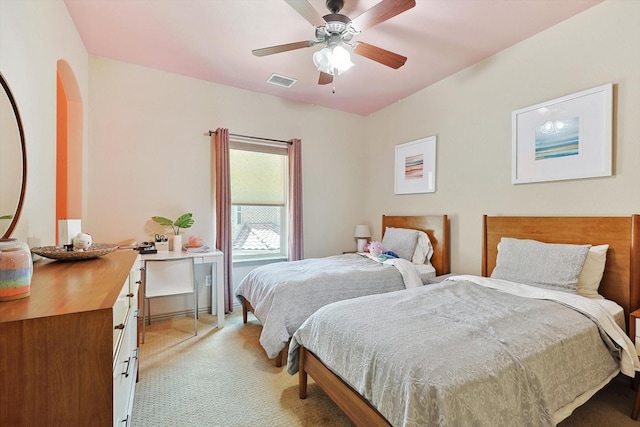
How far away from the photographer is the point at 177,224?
327 centimetres

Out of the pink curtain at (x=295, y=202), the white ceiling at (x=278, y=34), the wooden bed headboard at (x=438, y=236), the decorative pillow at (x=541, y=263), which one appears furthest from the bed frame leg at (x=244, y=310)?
the white ceiling at (x=278, y=34)

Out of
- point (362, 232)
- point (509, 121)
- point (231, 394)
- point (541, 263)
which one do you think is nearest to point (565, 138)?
point (509, 121)

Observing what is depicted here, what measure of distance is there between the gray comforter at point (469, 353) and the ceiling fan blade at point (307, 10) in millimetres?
1903

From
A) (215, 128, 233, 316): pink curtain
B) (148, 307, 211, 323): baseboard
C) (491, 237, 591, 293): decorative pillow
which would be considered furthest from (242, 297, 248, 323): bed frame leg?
(491, 237, 591, 293): decorative pillow

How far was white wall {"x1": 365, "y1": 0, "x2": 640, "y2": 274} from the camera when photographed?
217 centimetres

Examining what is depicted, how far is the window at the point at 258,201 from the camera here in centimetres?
388

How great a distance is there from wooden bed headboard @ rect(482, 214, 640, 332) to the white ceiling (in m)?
1.69

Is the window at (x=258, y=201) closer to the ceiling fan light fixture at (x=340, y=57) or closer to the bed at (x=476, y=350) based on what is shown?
the ceiling fan light fixture at (x=340, y=57)

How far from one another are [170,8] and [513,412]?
10.8 ft

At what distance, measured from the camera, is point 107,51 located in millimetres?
2939

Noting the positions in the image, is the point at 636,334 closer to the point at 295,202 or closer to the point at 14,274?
the point at 14,274

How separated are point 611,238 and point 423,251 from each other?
167 cm

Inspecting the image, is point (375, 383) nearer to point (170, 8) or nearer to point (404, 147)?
point (170, 8)

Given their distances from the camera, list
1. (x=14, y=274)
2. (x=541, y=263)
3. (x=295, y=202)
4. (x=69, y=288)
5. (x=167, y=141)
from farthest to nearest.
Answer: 1. (x=295, y=202)
2. (x=167, y=141)
3. (x=541, y=263)
4. (x=69, y=288)
5. (x=14, y=274)
